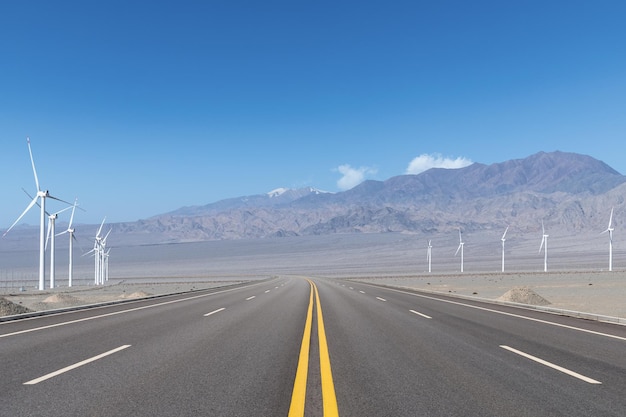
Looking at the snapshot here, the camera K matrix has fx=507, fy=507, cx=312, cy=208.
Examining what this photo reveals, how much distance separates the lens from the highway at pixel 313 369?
6.39m

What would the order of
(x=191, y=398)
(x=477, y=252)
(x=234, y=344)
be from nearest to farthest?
(x=191, y=398) → (x=234, y=344) → (x=477, y=252)

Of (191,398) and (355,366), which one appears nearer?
(191,398)

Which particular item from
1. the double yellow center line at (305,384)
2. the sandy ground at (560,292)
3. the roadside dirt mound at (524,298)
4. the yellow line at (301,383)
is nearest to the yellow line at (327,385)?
the double yellow center line at (305,384)

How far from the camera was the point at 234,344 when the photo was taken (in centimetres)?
1130

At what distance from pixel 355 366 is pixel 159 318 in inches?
412

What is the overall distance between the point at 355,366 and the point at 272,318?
29.5ft

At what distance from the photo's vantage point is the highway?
6.39 meters

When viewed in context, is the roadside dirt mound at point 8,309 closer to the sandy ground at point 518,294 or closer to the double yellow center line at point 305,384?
the sandy ground at point 518,294

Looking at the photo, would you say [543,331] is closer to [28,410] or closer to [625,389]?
[625,389]

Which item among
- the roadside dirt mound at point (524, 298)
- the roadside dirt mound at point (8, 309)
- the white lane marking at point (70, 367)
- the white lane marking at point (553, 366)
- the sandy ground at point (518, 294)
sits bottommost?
the sandy ground at point (518, 294)

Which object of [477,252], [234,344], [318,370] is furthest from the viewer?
[477,252]

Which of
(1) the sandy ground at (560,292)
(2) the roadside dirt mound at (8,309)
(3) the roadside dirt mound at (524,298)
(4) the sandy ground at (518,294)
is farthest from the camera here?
(3) the roadside dirt mound at (524,298)

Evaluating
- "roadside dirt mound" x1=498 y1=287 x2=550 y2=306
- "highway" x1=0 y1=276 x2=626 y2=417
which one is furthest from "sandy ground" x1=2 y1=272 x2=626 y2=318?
"highway" x1=0 y1=276 x2=626 y2=417

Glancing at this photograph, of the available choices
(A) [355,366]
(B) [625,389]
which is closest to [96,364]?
(A) [355,366]
